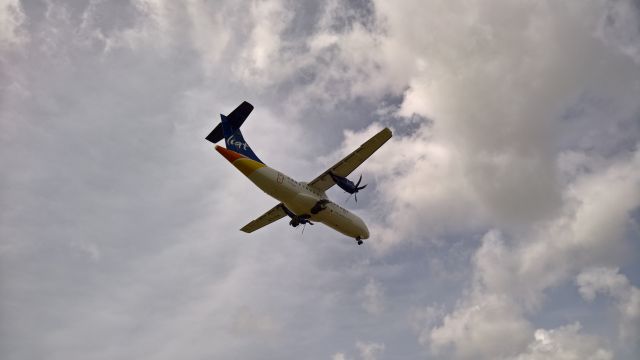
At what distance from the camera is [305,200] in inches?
1526

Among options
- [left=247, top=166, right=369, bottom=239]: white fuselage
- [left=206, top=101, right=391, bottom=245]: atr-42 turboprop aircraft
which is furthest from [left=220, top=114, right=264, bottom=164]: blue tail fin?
[left=247, top=166, right=369, bottom=239]: white fuselage

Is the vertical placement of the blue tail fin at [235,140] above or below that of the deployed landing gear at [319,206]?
above

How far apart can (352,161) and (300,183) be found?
4480mm

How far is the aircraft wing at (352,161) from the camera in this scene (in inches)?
1510

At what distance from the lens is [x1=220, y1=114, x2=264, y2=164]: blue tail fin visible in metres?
37.4

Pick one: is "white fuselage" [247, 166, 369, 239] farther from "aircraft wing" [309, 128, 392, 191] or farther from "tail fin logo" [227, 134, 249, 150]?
"tail fin logo" [227, 134, 249, 150]

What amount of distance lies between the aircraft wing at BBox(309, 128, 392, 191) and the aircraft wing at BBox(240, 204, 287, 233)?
5.17 metres

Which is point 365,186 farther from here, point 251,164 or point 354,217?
point 251,164

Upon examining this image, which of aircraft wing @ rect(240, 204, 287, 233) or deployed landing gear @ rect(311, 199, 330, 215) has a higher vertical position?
aircraft wing @ rect(240, 204, 287, 233)

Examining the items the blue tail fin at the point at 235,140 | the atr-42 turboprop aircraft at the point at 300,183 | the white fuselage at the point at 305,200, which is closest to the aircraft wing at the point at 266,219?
the atr-42 turboprop aircraft at the point at 300,183

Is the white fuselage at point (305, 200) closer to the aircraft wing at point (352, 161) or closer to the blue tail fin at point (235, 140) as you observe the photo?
the aircraft wing at point (352, 161)

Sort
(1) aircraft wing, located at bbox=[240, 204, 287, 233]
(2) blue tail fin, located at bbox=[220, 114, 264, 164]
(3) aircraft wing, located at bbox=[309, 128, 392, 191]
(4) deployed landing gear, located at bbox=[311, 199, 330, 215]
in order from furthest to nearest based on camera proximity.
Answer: (1) aircraft wing, located at bbox=[240, 204, 287, 233] → (4) deployed landing gear, located at bbox=[311, 199, 330, 215] → (3) aircraft wing, located at bbox=[309, 128, 392, 191] → (2) blue tail fin, located at bbox=[220, 114, 264, 164]

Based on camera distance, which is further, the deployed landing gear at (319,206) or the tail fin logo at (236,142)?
the deployed landing gear at (319,206)

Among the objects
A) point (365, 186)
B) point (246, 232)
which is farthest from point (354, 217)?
point (246, 232)
